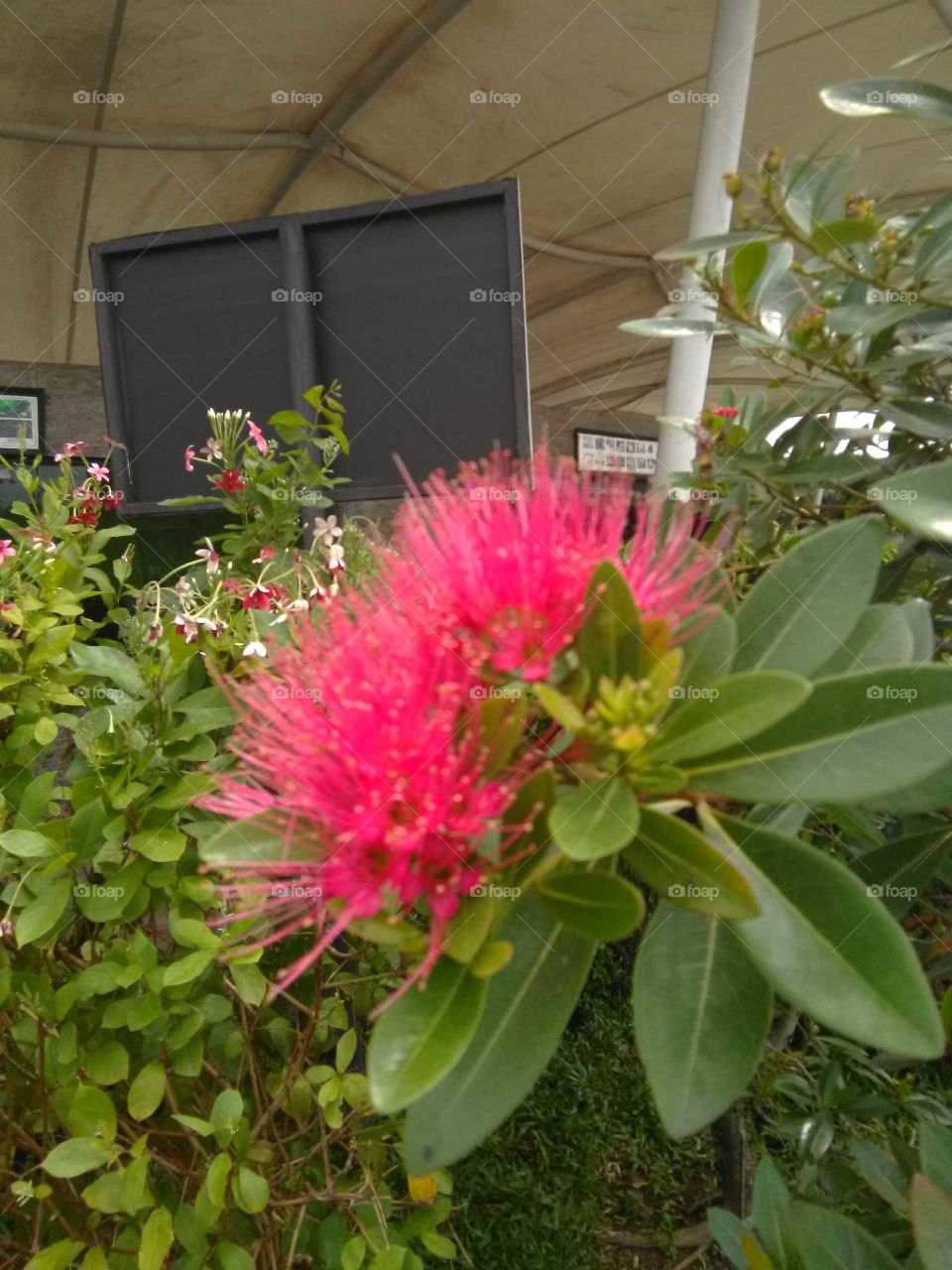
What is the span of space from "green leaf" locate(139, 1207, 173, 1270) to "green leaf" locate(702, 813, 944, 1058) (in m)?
0.63

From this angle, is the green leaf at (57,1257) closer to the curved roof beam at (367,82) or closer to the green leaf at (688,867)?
the green leaf at (688,867)

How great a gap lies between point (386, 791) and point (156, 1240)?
1.99 feet

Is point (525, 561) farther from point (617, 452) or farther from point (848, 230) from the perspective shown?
point (617, 452)

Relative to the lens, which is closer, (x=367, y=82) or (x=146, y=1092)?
(x=146, y=1092)

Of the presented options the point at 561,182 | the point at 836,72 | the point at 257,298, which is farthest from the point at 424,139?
the point at 257,298

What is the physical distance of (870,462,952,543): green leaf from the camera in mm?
500

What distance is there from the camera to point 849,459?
33.7 inches

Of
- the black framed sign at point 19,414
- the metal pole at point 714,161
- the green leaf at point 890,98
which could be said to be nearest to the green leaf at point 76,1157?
the green leaf at point 890,98

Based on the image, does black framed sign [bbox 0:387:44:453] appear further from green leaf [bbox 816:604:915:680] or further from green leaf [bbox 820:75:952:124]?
green leaf [bbox 816:604:915:680]

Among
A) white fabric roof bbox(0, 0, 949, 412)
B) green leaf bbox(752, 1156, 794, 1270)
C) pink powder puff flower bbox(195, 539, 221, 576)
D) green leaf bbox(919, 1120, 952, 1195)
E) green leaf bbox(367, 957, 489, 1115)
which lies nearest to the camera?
A: green leaf bbox(367, 957, 489, 1115)

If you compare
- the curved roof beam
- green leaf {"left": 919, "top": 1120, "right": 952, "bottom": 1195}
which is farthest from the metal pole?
the curved roof beam

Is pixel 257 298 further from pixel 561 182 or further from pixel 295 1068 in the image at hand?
pixel 561 182

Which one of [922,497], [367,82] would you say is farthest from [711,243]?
[367,82]

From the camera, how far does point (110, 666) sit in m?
0.86
